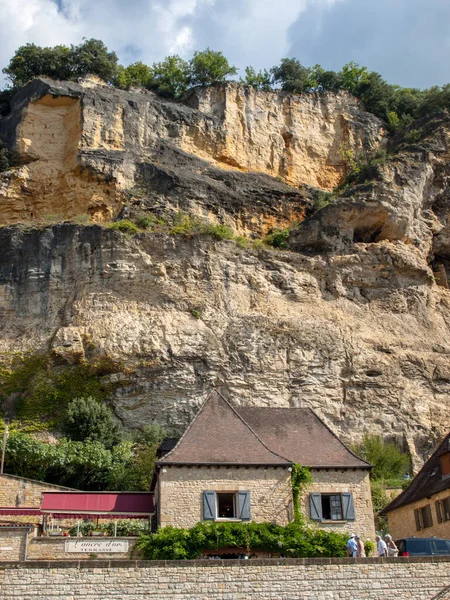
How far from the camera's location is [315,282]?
3797 cm

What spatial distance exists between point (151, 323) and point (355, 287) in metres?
11.4

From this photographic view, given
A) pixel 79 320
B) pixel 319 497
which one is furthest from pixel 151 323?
pixel 319 497

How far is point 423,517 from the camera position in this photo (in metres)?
23.0

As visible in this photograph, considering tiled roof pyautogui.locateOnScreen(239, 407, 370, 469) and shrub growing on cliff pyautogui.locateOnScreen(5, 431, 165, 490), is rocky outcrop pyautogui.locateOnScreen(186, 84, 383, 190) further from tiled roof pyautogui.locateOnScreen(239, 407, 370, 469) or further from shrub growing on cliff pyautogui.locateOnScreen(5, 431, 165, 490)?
tiled roof pyautogui.locateOnScreen(239, 407, 370, 469)

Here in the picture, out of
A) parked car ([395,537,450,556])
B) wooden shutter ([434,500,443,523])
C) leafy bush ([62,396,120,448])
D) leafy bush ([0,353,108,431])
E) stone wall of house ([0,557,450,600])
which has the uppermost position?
leafy bush ([0,353,108,431])

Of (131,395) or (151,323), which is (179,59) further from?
(131,395)

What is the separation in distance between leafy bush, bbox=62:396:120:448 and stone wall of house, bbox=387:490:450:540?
10.8 metres

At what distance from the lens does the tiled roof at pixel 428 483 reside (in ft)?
73.6

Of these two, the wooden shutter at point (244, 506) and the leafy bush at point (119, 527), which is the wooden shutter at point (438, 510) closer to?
the wooden shutter at point (244, 506)

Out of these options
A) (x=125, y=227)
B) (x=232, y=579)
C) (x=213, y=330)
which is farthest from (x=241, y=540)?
(x=125, y=227)

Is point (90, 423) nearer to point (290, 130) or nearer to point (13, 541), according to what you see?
point (13, 541)

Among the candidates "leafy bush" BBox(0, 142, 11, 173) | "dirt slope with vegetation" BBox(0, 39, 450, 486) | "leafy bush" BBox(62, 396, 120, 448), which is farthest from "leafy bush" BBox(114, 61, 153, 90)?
"leafy bush" BBox(62, 396, 120, 448)

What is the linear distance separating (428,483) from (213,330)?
13323 mm

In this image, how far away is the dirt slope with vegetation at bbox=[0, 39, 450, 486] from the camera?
106 ft
